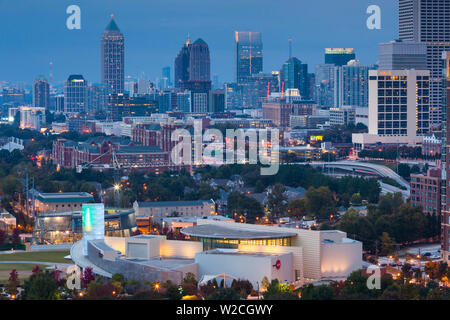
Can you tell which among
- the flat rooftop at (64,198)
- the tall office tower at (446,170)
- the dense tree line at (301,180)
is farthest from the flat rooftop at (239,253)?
the dense tree line at (301,180)

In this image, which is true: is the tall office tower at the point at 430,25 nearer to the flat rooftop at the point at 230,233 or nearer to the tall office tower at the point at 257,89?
the tall office tower at the point at 257,89

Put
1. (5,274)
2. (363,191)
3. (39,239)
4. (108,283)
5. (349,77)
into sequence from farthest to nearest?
(349,77) < (363,191) < (39,239) < (5,274) < (108,283)

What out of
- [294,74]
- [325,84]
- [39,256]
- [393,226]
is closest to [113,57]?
[294,74]

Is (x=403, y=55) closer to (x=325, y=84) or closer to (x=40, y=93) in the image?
(x=325, y=84)

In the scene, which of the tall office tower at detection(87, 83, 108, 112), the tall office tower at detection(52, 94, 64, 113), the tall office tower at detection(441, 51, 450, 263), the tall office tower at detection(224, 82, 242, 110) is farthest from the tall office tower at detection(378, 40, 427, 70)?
the tall office tower at detection(52, 94, 64, 113)

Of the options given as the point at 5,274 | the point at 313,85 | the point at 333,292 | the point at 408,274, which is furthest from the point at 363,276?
the point at 313,85
